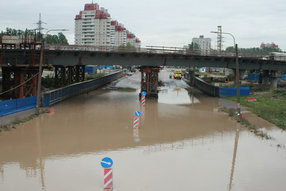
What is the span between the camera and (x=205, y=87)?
170 feet

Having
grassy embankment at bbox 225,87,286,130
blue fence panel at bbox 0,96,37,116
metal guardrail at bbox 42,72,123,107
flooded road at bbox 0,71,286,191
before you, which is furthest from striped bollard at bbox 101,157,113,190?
metal guardrail at bbox 42,72,123,107

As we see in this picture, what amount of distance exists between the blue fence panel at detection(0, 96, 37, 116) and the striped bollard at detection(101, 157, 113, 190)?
52.4 feet

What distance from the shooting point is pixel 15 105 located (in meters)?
25.8

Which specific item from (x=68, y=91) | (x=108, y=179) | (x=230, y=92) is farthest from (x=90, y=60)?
(x=108, y=179)

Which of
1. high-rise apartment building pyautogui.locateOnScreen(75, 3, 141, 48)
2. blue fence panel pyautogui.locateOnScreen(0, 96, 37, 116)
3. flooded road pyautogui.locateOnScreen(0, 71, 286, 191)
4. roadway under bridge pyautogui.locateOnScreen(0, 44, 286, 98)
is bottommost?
flooded road pyautogui.locateOnScreen(0, 71, 286, 191)

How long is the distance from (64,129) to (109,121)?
4.44 m

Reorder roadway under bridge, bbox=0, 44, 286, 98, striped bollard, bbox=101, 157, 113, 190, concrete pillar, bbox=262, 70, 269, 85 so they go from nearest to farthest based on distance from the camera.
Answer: striped bollard, bbox=101, 157, 113, 190 → roadway under bridge, bbox=0, 44, 286, 98 → concrete pillar, bbox=262, 70, 269, 85

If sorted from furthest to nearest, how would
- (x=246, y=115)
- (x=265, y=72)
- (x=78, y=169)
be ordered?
(x=265, y=72)
(x=246, y=115)
(x=78, y=169)

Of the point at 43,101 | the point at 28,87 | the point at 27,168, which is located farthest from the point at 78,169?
the point at 28,87

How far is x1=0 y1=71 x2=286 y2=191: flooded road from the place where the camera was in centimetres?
1232

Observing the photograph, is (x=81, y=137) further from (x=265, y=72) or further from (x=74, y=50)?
(x=265, y=72)

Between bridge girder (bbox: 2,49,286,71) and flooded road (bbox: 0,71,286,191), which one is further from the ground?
bridge girder (bbox: 2,49,286,71)

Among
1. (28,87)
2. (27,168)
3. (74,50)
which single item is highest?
(74,50)

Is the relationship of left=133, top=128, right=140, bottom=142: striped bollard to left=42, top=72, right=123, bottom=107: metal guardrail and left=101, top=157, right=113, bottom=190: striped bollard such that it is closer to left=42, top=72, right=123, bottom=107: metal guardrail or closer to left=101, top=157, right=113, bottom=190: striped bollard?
left=101, top=157, right=113, bottom=190: striped bollard
